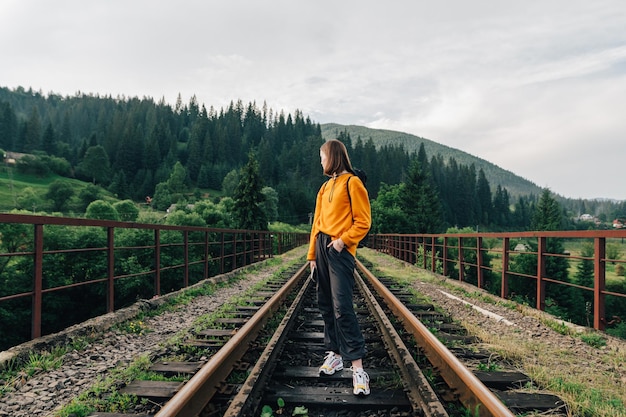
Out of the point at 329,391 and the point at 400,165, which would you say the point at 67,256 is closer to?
the point at 329,391

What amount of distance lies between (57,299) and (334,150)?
78.0 feet

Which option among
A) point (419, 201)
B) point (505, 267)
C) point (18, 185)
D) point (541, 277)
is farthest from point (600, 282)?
point (18, 185)

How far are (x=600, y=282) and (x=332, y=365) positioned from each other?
3743 millimetres

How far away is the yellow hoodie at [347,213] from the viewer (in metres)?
2.53

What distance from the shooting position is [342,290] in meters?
2.60

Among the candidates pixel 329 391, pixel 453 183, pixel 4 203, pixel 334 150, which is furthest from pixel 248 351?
pixel 453 183

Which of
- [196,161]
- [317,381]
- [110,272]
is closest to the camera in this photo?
[317,381]

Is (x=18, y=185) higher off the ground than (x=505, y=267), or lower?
higher

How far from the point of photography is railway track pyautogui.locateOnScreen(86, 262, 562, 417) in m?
2.15

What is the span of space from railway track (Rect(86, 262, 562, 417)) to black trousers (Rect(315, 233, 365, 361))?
0.27m

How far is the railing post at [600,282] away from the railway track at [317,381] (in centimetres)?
189

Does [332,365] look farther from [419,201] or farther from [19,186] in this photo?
[19,186]

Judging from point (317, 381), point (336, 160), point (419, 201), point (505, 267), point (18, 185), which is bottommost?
point (317, 381)

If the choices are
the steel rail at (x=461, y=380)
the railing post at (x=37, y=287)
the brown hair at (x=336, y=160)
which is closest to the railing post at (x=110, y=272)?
the railing post at (x=37, y=287)
